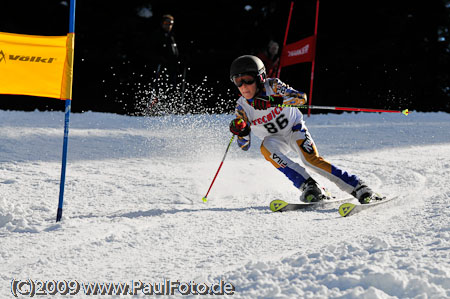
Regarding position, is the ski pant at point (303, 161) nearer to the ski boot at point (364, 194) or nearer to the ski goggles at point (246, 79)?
the ski boot at point (364, 194)

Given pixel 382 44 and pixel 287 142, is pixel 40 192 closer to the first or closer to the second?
pixel 287 142

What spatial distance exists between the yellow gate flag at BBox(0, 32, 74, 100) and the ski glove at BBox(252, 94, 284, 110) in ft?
4.82

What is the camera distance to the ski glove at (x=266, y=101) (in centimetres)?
386

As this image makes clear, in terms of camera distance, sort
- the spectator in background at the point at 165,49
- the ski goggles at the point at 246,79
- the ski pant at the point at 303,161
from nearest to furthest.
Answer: the ski pant at the point at 303,161
the ski goggles at the point at 246,79
the spectator in background at the point at 165,49

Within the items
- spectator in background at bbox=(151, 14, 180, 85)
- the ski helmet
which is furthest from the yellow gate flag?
spectator in background at bbox=(151, 14, 180, 85)

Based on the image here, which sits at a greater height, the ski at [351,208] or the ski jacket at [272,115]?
the ski jacket at [272,115]

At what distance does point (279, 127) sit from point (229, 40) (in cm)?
974

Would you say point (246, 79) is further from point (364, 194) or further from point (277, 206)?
point (364, 194)

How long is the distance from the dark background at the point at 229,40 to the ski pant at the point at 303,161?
28.9 feet

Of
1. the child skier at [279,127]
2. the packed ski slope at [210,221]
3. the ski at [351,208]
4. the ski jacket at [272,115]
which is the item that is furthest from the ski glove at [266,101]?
the ski at [351,208]

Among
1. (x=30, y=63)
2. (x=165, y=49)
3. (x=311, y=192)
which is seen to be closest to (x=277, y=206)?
(x=311, y=192)

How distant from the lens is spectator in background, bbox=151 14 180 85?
928 centimetres

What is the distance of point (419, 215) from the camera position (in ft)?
10.4

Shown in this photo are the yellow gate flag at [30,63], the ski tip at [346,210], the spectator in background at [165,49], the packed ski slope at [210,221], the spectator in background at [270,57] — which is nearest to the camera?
the packed ski slope at [210,221]
